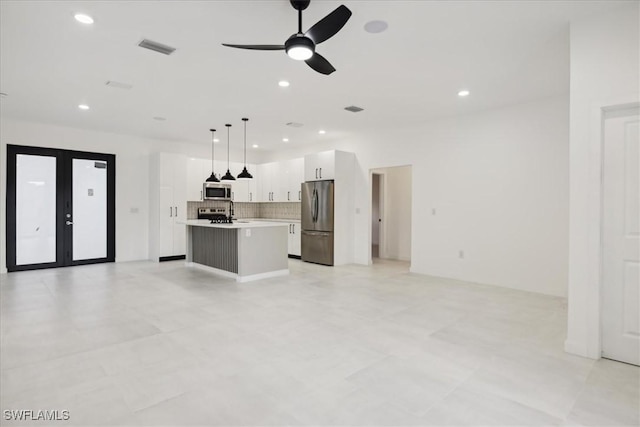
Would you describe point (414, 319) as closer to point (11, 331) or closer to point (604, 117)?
point (604, 117)

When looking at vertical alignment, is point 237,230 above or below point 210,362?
above

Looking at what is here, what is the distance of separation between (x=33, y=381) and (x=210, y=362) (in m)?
1.18

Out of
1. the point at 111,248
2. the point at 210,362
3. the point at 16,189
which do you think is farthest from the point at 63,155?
the point at 210,362

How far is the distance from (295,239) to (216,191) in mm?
2327

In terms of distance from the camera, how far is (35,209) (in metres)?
6.64

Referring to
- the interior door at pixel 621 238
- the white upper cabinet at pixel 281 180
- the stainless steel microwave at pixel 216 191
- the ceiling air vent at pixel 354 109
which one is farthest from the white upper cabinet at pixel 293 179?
the interior door at pixel 621 238

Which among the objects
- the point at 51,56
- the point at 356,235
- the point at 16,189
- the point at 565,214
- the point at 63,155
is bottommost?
the point at 356,235

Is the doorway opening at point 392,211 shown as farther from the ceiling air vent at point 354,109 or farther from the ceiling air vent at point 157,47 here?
the ceiling air vent at point 157,47

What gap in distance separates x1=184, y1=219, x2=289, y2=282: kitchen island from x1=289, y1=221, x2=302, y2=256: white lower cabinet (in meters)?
1.97

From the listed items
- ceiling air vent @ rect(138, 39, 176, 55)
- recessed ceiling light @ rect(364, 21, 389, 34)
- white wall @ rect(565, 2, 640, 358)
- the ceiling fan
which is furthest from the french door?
white wall @ rect(565, 2, 640, 358)

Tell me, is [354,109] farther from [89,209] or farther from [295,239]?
[89,209]

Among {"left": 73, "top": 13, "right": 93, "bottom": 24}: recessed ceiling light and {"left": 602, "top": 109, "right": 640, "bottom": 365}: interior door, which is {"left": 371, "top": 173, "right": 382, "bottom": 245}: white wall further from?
{"left": 73, "top": 13, "right": 93, "bottom": 24}: recessed ceiling light

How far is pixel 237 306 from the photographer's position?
429cm

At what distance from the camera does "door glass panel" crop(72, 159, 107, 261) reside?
7.12 m
